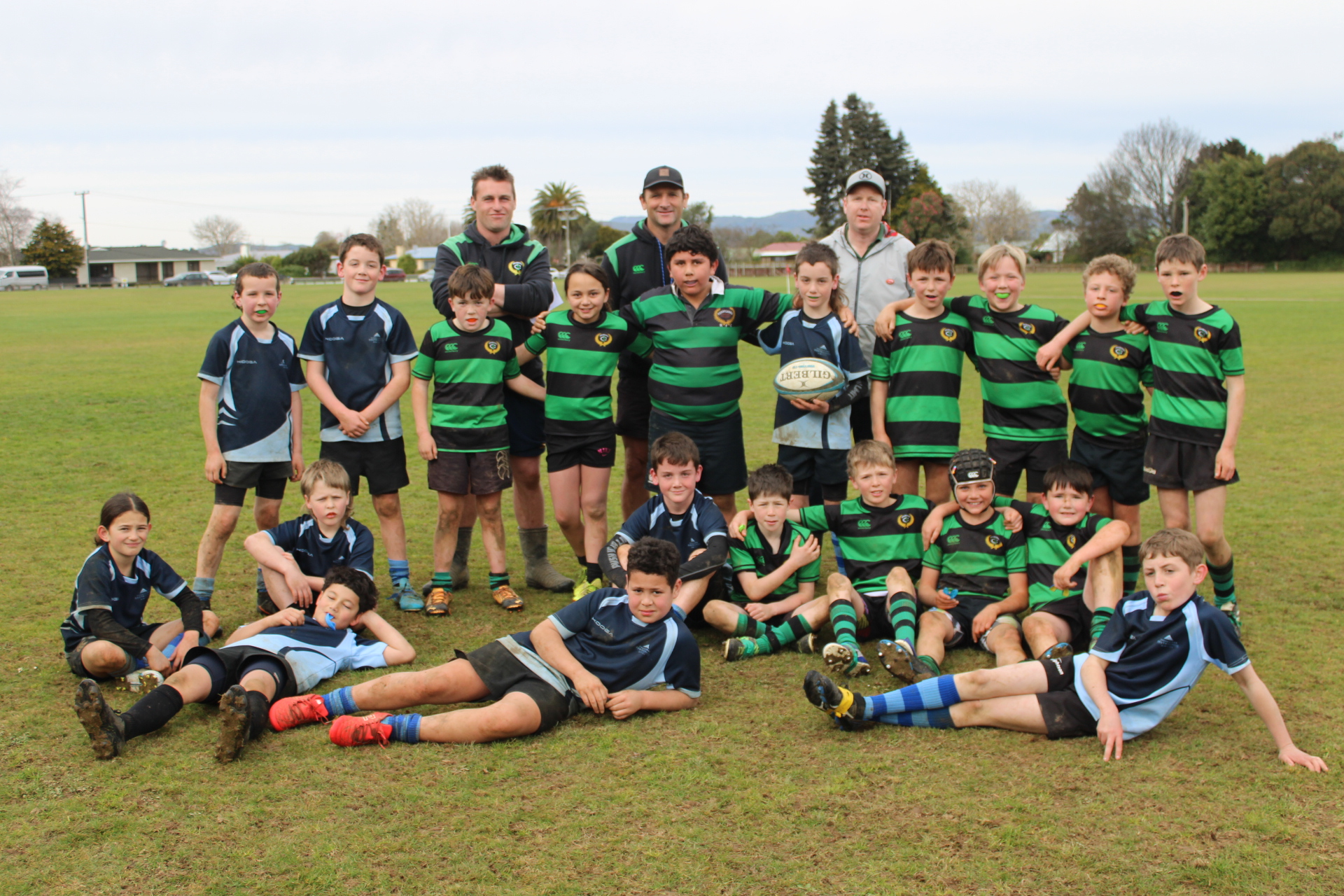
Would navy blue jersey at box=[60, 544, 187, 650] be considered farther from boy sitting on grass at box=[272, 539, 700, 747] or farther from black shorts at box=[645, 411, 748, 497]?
black shorts at box=[645, 411, 748, 497]

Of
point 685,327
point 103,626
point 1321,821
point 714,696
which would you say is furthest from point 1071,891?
point 103,626

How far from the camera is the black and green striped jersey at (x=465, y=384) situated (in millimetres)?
5438

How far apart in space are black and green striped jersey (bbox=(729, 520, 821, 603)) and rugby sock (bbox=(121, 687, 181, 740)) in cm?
249

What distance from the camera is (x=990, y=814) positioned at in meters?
3.13

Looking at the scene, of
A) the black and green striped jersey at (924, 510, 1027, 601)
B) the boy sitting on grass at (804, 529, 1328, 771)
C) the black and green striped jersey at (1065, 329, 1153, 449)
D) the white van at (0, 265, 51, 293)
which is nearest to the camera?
the boy sitting on grass at (804, 529, 1328, 771)

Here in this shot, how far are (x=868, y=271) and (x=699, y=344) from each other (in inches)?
43.2

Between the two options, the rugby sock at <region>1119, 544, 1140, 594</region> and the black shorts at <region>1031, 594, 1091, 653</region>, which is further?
the rugby sock at <region>1119, 544, 1140, 594</region>

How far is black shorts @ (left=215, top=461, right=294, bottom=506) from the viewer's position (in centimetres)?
529

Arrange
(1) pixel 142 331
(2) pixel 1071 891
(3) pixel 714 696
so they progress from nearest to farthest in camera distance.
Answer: (2) pixel 1071 891
(3) pixel 714 696
(1) pixel 142 331

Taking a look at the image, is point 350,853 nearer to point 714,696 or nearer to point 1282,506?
point 714,696

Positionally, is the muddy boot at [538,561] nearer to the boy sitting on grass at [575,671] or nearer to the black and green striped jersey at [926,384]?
the boy sitting on grass at [575,671]

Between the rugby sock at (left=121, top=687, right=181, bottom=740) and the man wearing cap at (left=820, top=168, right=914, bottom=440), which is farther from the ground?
the man wearing cap at (left=820, top=168, right=914, bottom=440)

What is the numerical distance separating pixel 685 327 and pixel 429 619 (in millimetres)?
2029

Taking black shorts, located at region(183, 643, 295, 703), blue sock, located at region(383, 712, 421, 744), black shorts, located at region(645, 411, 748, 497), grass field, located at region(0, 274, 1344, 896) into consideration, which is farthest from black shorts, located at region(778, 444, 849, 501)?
black shorts, located at region(183, 643, 295, 703)
